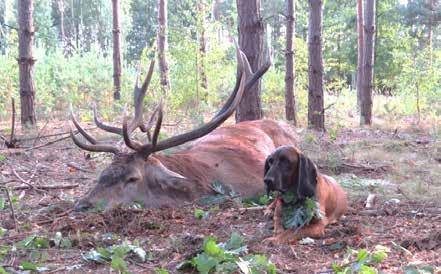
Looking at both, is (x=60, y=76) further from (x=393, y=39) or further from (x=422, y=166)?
(x=393, y=39)

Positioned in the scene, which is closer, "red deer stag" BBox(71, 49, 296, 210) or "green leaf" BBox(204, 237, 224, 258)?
"green leaf" BBox(204, 237, 224, 258)

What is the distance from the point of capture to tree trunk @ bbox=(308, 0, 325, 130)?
464 inches

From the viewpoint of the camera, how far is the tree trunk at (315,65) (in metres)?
11.8

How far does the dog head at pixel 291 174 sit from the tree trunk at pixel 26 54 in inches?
303

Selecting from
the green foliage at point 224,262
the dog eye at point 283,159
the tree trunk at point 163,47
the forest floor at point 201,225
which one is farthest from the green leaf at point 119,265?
the tree trunk at point 163,47

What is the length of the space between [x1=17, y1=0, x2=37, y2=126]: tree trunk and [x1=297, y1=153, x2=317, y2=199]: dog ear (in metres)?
7.82

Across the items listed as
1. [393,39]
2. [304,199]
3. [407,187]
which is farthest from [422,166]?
[393,39]

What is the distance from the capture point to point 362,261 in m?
3.32

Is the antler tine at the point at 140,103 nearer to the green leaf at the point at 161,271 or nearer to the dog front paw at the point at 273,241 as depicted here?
the dog front paw at the point at 273,241

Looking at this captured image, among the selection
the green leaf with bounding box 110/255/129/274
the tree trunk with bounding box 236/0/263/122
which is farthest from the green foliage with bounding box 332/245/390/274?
the tree trunk with bounding box 236/0/263/122

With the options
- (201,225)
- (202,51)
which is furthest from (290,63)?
(201,225)

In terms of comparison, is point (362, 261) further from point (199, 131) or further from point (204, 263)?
point (199, 131)

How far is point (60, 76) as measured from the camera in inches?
744

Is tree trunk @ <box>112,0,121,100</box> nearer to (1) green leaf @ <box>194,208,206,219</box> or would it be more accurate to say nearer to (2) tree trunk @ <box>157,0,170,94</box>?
(2) tree trunk @ <box>157,0,170,94</box>
